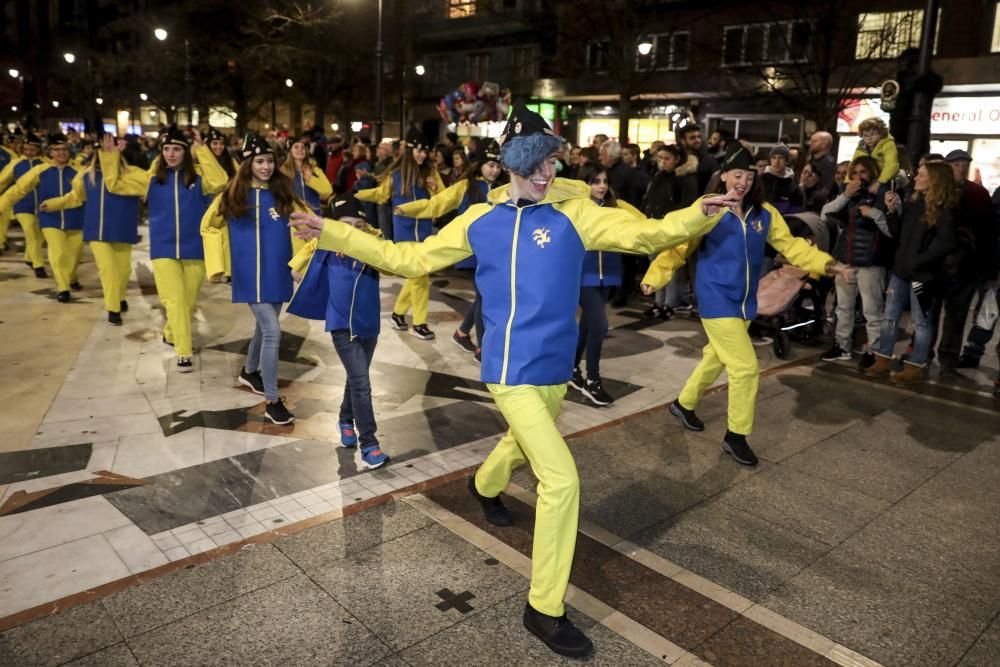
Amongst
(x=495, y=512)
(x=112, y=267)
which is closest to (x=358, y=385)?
(x=495, y=512)

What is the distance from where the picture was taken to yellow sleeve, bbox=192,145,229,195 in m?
8.11

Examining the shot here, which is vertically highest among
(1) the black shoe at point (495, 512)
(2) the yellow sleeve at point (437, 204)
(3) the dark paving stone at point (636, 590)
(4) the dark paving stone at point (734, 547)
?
(2) the yellow sleeve at point (437, 204)

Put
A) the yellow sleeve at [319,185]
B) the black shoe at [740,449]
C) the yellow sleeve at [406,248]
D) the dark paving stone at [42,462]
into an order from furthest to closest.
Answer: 1. the yellow sleeve at [319,185]
2. the black shoe at [740,449]
3. the dark paving stone at [42,462]
4. the yellow sleeve at [406,248]

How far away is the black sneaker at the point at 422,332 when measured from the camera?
9.30 meters

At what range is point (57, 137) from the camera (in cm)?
1121

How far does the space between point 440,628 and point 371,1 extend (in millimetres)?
37316

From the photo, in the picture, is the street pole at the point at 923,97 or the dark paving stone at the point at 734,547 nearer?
the dark paving stone at the point at 734,547

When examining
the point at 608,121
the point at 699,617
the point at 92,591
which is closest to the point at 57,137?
the point at 92,591

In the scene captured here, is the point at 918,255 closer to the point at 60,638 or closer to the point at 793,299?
the point at 793,299

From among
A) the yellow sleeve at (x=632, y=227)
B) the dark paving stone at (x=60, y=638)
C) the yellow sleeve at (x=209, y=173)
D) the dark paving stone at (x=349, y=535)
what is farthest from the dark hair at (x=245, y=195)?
the dark paving stone at (x=60, y=638)

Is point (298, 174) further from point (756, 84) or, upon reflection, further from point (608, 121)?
point (608, 121)

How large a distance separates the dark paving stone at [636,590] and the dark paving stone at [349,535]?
344mm

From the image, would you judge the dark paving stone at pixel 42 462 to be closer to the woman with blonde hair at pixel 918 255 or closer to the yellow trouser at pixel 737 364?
the yellow trouser at pixel 737 364

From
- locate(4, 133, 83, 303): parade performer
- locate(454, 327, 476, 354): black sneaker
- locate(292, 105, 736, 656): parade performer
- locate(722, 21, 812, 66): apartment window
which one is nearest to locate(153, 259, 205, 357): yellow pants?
locate(454, 327, 476, 354): black sneaker
